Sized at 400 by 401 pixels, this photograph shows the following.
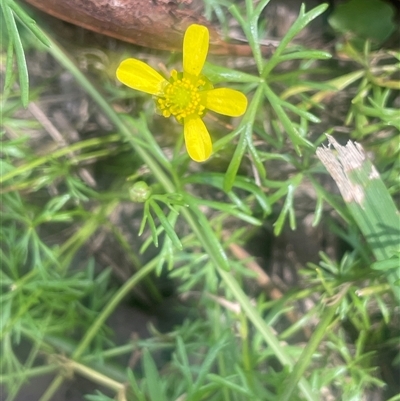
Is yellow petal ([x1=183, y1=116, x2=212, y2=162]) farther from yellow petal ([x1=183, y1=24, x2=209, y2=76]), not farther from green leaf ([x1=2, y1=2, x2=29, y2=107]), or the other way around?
green leaf ([x1=2, y1=2, x2=29, y2=107])

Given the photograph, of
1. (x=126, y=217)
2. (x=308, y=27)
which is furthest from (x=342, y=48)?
(x=126, y=217)

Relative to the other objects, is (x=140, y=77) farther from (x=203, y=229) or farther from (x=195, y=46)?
(x=203, y=229)

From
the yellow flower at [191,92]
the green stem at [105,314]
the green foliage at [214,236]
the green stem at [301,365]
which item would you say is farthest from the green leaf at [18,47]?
the green stem at [301,365]

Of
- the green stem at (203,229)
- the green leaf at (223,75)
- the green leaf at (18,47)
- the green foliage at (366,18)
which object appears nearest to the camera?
the green leaf at (18,47)

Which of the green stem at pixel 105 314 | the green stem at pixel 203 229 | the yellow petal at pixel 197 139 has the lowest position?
the green stem at pixel 105 314

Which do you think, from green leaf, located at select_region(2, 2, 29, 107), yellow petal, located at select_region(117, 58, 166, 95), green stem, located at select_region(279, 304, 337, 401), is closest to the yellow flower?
yellow petal, located at select_region(117, 58, 166, 95)

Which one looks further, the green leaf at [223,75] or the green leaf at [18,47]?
the green leaf at [223,75]

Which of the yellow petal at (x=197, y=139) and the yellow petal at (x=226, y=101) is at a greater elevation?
the yellow petal at (x=226, y=101)

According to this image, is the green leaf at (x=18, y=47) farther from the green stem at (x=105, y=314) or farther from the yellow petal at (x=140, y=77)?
the green stem at (x=105, y=314)

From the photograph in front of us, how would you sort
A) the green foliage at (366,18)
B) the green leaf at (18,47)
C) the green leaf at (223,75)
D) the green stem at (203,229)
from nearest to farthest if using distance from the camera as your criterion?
the green leaf at (18,47) < the green leaf at (223,75) < the green stem at (203,229) < the green foliage at (366,18)
